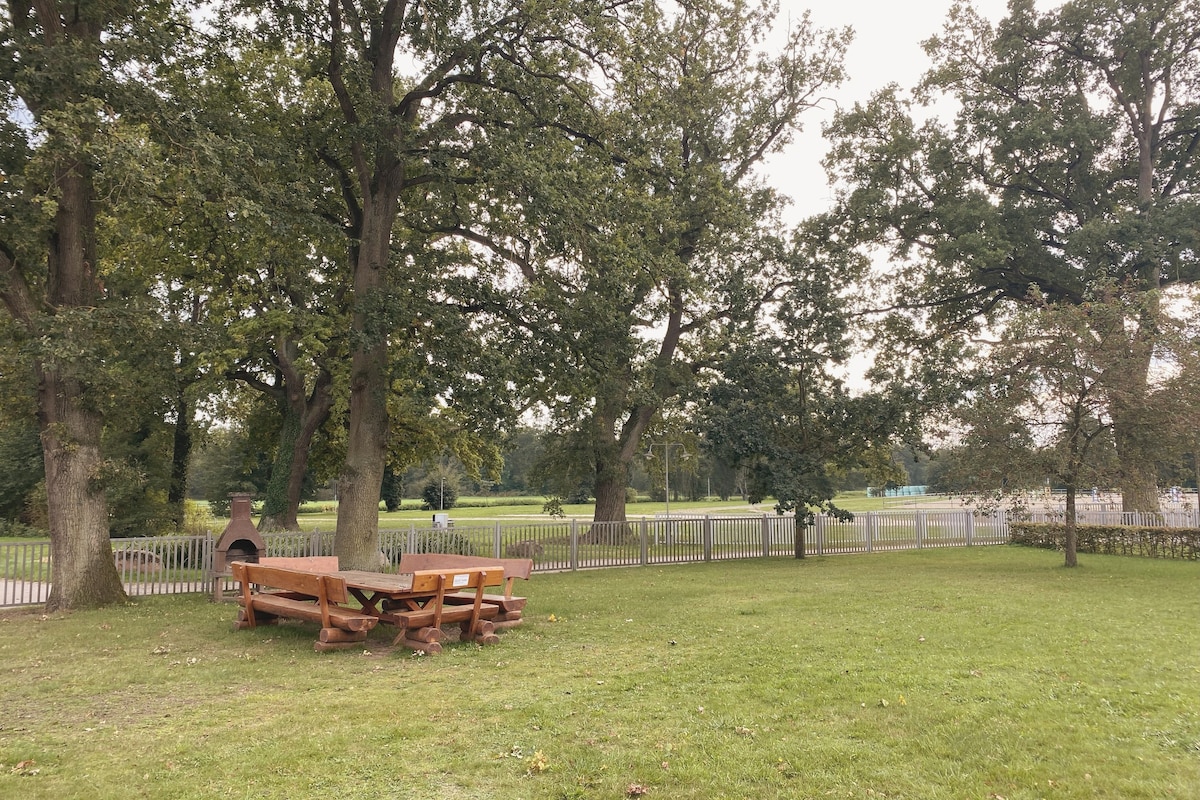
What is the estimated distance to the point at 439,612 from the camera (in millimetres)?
8562

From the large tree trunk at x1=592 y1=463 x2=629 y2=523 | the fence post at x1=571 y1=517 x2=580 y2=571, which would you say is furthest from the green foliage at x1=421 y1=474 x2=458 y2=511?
the fence post at x1=571 y1=517 x2=580 y2=571

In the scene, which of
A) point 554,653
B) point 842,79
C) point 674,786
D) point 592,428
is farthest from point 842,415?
point 674,786

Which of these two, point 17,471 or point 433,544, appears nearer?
point 433,544

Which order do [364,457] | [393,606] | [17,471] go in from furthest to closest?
[17,471] → [364,457] → [393,606]

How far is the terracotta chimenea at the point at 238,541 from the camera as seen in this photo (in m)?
12.9

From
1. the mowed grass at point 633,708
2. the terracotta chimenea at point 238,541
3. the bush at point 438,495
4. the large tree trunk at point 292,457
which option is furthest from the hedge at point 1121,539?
the bush at point 438,495

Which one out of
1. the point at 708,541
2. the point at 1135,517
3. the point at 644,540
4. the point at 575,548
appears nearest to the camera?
the point at 575,548

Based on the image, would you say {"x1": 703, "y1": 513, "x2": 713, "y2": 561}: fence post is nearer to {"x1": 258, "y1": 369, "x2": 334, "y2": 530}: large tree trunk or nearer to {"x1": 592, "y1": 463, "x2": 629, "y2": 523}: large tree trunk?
{"x1": 592, "y1": 463, "x2": 629, "y2": 523}: large tree trunk

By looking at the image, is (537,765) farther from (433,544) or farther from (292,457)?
(292,457)

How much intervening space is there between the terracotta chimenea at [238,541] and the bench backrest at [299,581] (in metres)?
3.42

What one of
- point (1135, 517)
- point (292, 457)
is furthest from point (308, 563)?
point (1135, 517)

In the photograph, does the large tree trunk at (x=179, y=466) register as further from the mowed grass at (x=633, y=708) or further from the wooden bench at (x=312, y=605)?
the wooden bench at (x=312, y=605)

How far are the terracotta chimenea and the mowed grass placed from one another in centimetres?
193

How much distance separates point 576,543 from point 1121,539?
54.6 ft
